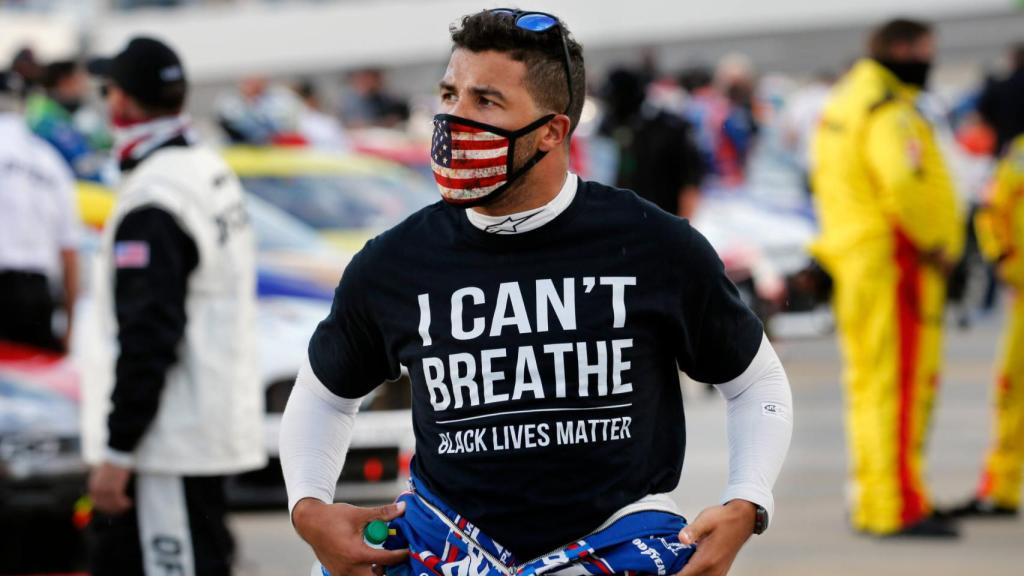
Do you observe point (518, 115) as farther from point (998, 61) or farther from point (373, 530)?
point (998, 61)

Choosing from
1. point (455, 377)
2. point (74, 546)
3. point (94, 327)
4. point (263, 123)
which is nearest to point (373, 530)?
point (455, 377)

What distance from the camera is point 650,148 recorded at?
12711 mm

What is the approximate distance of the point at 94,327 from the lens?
18.1ft

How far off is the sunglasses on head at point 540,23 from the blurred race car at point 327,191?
7.68 m

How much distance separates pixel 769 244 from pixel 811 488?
635 centimetres

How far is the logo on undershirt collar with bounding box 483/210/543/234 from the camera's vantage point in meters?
3.28

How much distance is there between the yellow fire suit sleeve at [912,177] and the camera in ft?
25.2

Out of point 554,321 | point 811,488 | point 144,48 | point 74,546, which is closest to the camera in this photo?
point 554,321

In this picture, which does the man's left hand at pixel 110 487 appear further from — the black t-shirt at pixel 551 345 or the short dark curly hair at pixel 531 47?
the short dark curly hair at pixel 531 47

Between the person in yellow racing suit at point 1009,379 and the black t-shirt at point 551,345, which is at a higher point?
the black t-shirt at point 551,345

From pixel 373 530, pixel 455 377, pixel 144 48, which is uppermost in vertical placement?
pixel 144 48

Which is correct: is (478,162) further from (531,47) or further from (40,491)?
(40,491)

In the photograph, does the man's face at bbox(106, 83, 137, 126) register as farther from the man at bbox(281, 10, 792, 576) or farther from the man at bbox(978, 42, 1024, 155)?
the man at bbox(978, 42, 1024, 155)

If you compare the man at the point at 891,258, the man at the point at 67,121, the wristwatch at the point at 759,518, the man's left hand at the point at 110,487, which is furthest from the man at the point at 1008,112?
the wristwatch at the point at 759,518
